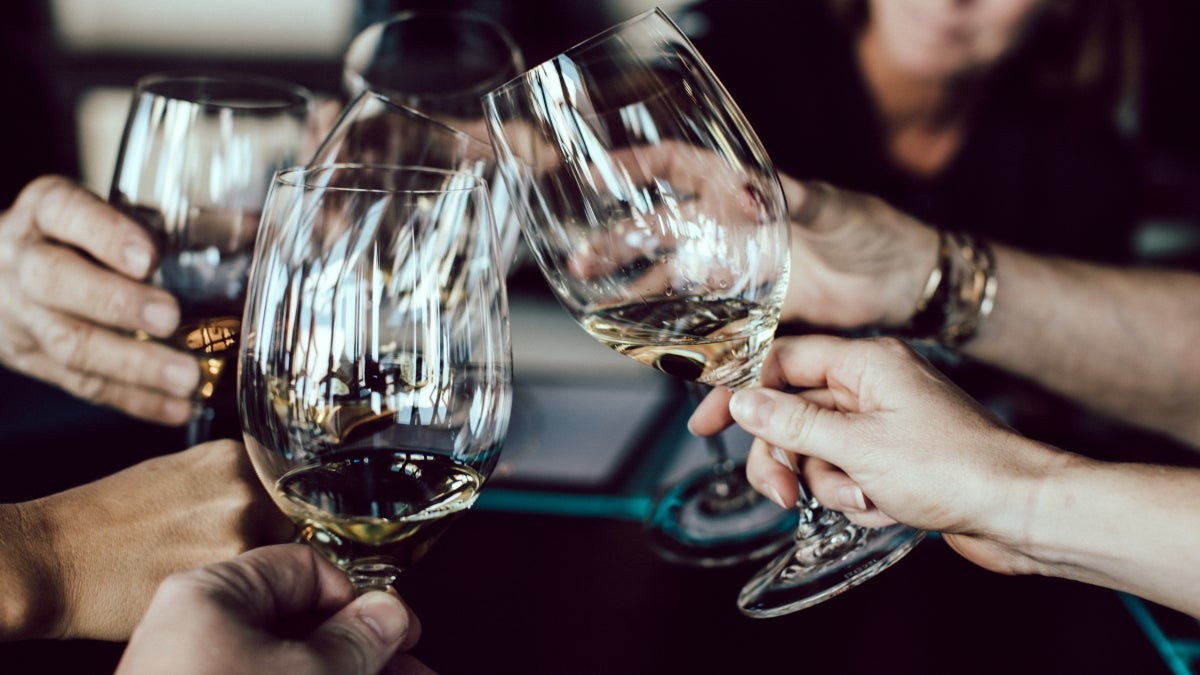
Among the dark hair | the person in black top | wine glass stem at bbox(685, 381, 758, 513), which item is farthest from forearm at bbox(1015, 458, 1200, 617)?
the dark hair

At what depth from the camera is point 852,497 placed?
562mm

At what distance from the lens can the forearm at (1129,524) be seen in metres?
0.52

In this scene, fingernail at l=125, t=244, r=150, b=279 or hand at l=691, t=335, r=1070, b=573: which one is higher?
fingernail at l=125, t=244, r=150, b=279

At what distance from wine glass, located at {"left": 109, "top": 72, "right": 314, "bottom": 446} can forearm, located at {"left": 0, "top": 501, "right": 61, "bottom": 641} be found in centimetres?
12

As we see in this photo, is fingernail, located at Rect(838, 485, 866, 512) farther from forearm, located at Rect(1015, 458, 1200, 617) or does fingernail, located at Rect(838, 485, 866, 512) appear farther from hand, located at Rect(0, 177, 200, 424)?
hand, located at Rect(0, 177, 200, 424)

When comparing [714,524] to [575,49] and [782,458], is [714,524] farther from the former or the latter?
[575,49]

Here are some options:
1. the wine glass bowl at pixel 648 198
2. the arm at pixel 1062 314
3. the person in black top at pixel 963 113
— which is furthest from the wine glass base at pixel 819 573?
the person in black top at pixel 963 113

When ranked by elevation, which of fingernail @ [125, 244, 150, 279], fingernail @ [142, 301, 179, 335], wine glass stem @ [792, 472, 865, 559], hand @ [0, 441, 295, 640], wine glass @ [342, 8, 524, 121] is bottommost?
wine glass stem @ [792, 472, 865, 559]

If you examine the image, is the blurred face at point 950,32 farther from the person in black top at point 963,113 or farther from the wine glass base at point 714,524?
the wine glass base at point 714,524

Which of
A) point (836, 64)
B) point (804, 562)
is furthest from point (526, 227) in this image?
point (836, 64)

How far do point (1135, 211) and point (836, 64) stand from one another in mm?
537

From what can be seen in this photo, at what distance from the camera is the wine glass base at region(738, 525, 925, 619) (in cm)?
51

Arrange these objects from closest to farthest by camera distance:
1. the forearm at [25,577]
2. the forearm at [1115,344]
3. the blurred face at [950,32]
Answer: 1. the forearm at [25,577]
2. the forearm at [1115,344]
3. the blurred face at [950,32]

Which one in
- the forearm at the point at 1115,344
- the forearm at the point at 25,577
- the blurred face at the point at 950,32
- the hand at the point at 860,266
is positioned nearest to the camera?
the forearm at the point at 25,577
